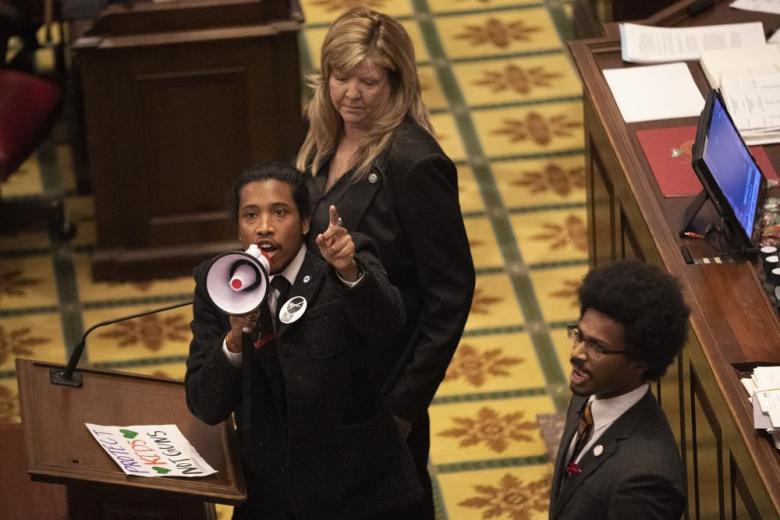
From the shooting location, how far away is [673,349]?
3402mm

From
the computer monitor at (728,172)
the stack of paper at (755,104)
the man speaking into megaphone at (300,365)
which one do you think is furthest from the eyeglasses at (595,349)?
the stack of paper at (755,104)

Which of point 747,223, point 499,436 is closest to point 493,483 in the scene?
point 499,436

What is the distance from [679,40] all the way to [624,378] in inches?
103

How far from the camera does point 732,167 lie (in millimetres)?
4738

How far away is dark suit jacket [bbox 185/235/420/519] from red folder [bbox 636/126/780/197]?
5.07 ft

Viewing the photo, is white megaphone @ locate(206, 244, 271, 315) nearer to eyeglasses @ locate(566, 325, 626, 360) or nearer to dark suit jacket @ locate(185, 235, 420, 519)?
dark suit jacket @ locate(185, 235, 420, 519)

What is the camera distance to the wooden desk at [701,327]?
4035 millimetres

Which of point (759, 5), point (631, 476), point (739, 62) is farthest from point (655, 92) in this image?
point (631, 476)

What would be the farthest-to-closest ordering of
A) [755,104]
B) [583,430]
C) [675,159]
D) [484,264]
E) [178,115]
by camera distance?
1. [484,264]
2. [178,115]
3. [755,104]
4. [675,159]
5. [583,430]

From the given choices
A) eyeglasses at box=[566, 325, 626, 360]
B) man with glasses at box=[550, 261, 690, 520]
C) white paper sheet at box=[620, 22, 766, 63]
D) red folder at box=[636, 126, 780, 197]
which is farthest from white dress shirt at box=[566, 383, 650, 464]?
white paper sheet at box=[620, 22, 766, 63]

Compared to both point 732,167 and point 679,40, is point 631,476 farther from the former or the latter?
point 679,40

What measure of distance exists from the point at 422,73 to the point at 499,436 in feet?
10.1

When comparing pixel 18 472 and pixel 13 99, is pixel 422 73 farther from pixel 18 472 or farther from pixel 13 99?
pixel 18 472

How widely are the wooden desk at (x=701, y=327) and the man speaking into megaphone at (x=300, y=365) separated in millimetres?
895
